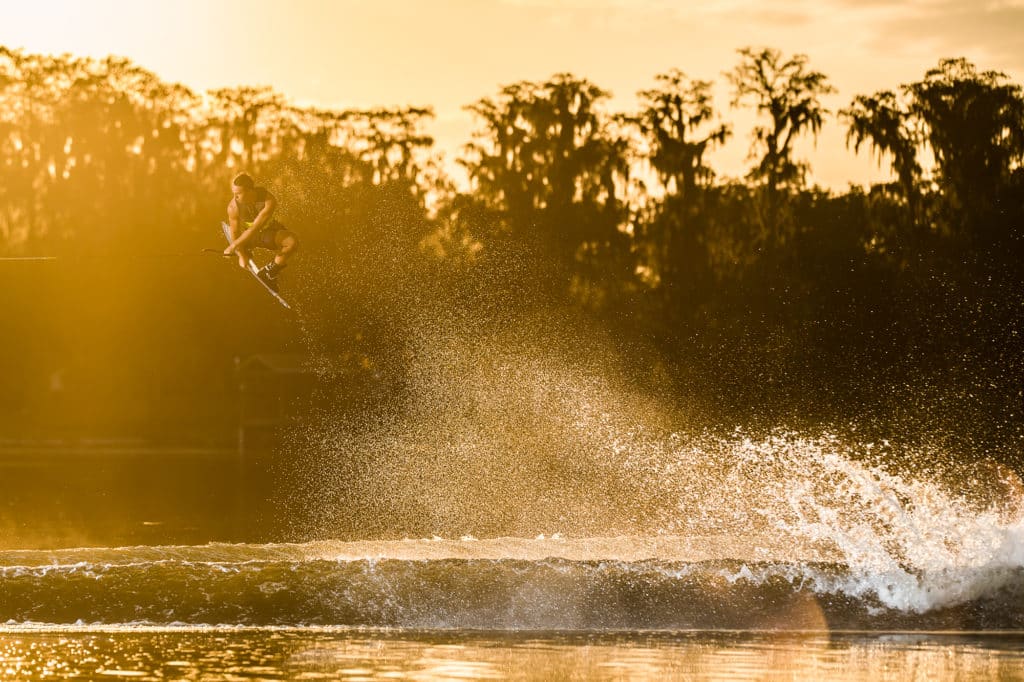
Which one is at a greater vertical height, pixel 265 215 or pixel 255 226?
pixel 265 215

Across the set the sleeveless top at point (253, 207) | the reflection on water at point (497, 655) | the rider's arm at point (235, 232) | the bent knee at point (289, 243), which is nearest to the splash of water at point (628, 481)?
the reflection on water at point (497, 655)

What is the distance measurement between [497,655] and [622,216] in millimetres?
57472

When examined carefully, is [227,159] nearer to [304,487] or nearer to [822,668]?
[304,487]

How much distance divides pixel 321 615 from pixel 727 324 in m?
50.2

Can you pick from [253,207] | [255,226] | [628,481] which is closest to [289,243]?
[253,207]

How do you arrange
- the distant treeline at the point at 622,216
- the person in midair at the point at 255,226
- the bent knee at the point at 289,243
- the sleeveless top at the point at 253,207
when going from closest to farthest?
the person in midair at the point at 255,226, the sleeveless top at the point at 253,207, the bent knee at the point at 289,243, the distant treeline at the point at 622,216

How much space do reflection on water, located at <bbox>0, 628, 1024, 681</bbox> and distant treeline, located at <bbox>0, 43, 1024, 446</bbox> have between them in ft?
141

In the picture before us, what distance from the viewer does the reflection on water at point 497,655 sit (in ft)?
45.1

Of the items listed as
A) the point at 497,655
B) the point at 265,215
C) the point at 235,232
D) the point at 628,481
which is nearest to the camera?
the point at 497,655

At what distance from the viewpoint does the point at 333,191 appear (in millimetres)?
70125

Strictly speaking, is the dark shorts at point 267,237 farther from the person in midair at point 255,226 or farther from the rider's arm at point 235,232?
the rider's arm at point 235,232

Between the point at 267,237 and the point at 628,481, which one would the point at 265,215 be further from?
the point at 628,481

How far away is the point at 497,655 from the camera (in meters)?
14.7

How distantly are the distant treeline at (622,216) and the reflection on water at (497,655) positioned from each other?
1692 inches
